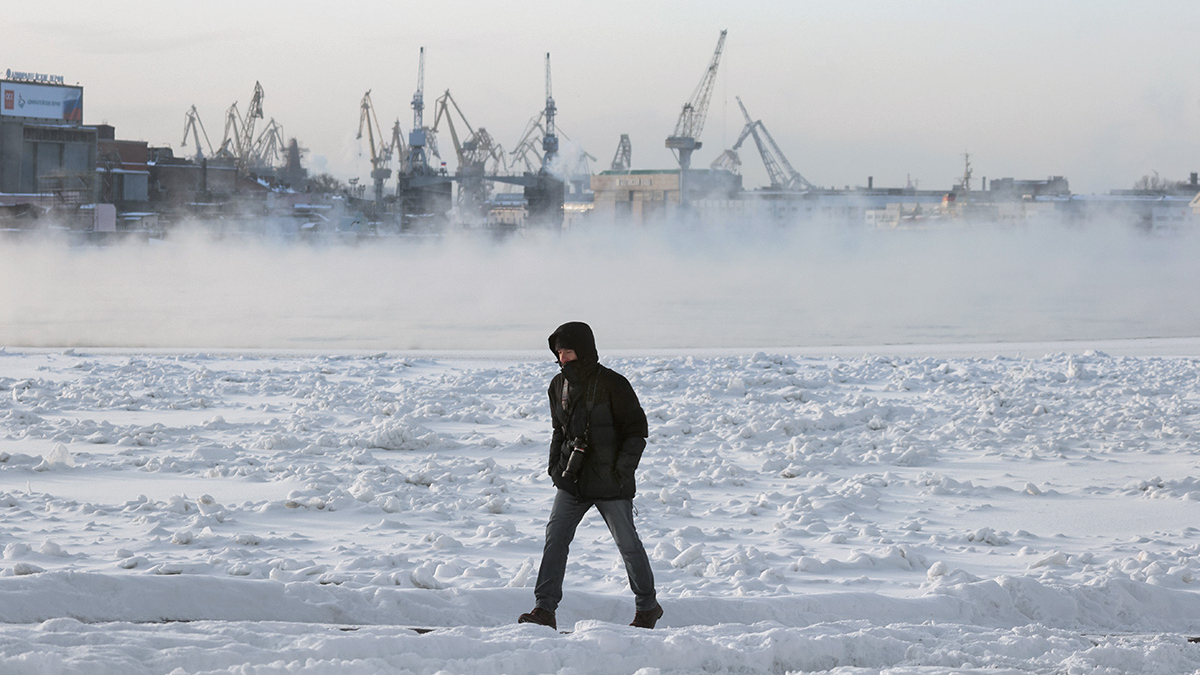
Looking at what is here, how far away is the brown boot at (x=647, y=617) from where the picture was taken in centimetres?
540

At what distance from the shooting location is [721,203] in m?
169

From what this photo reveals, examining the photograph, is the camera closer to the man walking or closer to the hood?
the man walking

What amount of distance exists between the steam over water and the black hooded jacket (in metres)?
22.4

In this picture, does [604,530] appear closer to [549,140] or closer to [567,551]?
[567,551]

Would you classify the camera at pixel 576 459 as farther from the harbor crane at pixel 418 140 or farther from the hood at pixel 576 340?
the harbor crane at pixel 418 140

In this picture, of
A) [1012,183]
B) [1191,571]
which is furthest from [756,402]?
[1012,183]

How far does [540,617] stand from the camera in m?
5.39

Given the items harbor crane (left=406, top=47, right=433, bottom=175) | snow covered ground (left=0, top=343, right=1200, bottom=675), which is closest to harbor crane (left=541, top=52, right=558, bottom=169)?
harbor crane (left=406, top=47, right=433, bottom=175)

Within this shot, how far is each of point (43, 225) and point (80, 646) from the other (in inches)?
3585

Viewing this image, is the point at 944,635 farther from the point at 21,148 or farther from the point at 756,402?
the point at 21,148

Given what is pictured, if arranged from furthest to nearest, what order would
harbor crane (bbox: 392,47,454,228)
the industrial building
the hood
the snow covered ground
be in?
harbor crane (bbox: 392,47,454,228) < the industrial building < the hood < the snow covered ground

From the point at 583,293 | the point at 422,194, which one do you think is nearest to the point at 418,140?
the point at 422,194

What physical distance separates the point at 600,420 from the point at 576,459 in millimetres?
210

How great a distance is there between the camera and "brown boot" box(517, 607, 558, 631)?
5.37 m
